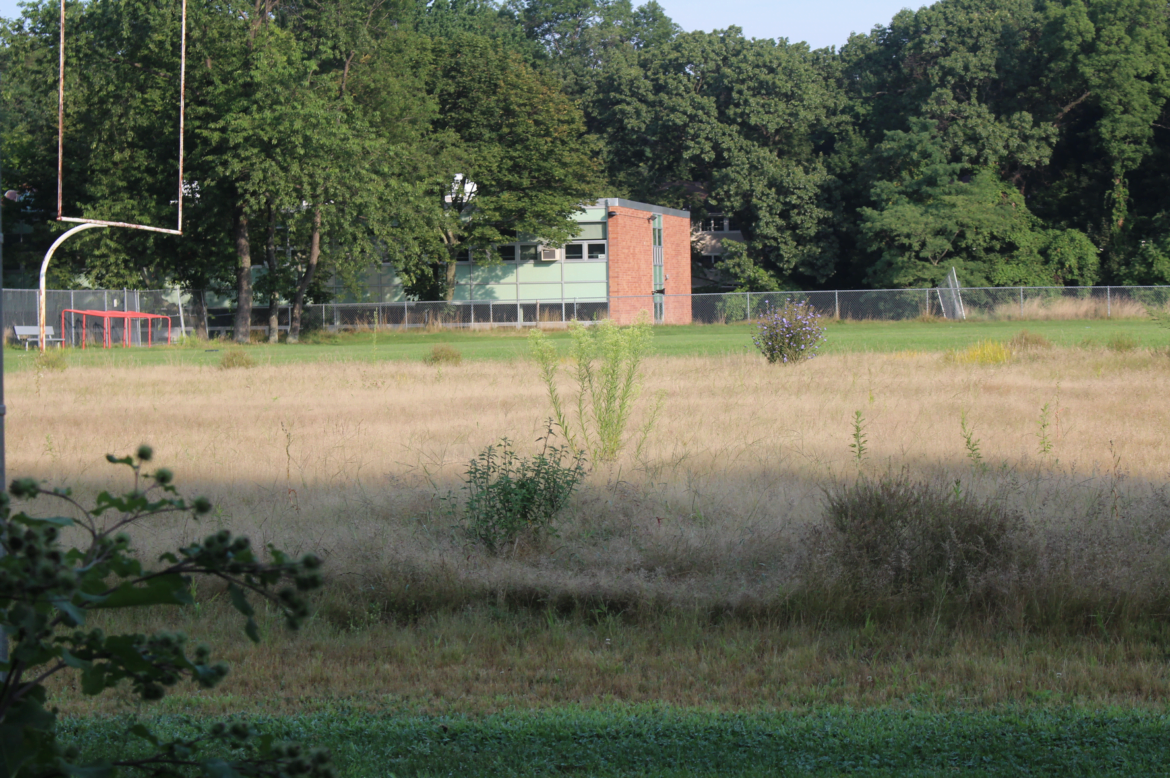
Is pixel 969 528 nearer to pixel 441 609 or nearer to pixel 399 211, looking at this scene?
pixel 441 609

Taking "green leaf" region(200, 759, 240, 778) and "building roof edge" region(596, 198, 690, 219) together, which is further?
"building roof edge" region(596, 198, 690, 219)

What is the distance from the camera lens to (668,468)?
945 centimetres

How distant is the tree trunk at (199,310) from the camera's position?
50.2 metres

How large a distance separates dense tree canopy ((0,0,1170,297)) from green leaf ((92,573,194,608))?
40.9 meters

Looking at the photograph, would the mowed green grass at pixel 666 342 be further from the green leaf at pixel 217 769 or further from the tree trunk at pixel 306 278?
the green leaf at pixel 217 769

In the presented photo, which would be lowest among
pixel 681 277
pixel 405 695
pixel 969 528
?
pixel 405 695

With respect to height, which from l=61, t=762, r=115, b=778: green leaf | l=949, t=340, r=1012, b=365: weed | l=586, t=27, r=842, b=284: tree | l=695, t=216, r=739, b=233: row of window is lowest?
l=61, t=762, r=115, b=778: green leaf

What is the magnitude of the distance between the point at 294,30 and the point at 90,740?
47.6 meters

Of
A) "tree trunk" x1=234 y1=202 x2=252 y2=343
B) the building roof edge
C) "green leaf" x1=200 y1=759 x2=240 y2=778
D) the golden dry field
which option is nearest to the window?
the building roof edge

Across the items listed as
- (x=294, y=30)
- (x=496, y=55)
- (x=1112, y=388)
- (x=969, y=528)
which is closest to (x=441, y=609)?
(x=969, y=528)

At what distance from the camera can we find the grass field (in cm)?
408

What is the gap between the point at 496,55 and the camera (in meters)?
57.3

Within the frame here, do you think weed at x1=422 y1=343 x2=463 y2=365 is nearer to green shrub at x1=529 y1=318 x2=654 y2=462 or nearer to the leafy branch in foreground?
green shrub at x1=529 y1=318 x2=654 y2=462

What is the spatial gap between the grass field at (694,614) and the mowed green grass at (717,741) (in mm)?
15
